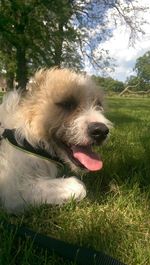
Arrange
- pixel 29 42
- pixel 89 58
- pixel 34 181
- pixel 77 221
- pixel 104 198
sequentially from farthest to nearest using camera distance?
pixel 89 58, pixel 29 42, pixel 104 198, pixel 34 181, pixel 77 221

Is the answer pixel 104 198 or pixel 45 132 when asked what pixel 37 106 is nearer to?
pixel 45 132

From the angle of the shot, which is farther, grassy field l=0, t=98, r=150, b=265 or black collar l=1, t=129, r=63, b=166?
black collar l=1, t=129, r=63, b=166

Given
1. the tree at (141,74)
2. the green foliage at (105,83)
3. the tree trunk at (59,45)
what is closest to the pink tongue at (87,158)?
the green foliage at (105,83)

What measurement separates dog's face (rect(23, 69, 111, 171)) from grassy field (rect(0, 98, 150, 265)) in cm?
35

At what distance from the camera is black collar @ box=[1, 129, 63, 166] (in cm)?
331

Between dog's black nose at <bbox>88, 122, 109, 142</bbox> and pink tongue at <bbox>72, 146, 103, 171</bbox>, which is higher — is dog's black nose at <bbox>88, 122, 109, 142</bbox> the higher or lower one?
the higher one

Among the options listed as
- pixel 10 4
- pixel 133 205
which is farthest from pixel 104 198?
pixel 10 4

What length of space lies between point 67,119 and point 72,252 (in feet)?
4.57

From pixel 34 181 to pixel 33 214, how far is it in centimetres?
30

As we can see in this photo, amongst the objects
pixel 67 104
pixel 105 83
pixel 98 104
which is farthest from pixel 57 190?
pixel 105 83

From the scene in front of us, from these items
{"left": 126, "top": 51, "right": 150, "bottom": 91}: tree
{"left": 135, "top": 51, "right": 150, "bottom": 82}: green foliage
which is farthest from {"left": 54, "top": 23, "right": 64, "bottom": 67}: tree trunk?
{"left": 135, "top": 51, "right": 150, "bottom": 82}: green foliage

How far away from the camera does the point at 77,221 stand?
114 inches

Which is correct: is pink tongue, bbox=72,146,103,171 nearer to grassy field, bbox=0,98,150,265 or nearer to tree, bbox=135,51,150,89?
grassy field, bbox=0,98,150,265

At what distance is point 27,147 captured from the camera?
333 centimetres
